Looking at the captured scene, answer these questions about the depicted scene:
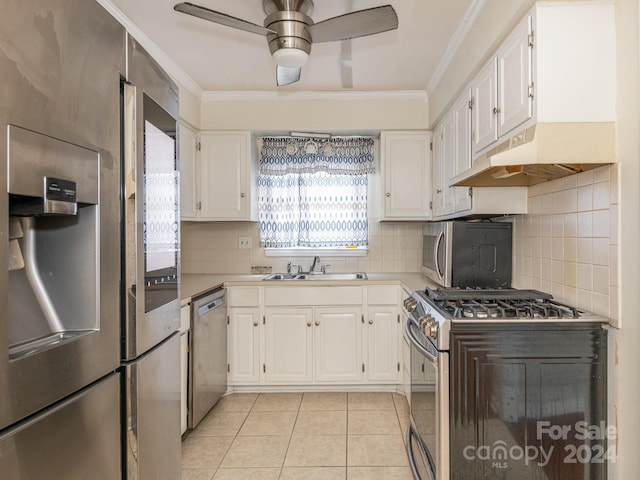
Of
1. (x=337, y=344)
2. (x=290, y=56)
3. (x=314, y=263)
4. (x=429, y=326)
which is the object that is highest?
(x=290, y=56)

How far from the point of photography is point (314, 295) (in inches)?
125

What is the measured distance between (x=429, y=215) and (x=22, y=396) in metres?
3.02

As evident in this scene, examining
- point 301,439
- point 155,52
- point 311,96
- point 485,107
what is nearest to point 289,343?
point 301,439

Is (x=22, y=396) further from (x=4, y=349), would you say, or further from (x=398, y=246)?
(x=398, y=246)

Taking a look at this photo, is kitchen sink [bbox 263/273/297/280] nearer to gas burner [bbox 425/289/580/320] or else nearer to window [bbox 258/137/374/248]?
window [bbox 258/137/374/248]

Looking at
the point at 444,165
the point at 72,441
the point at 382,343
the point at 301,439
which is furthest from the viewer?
the point at 382,343

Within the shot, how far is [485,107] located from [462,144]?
42 centimetres

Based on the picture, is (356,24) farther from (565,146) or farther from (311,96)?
(311,96)

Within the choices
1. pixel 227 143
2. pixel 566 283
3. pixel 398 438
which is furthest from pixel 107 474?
pixel 227 143

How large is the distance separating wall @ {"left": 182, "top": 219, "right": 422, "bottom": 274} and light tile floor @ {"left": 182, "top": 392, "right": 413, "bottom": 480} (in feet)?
3.77

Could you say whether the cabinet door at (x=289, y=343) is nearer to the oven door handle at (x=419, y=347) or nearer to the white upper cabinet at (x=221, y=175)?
the white upper cabinet at (x=221, y=175)

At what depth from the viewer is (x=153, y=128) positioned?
4.78 feet

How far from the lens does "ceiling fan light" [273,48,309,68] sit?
198cm

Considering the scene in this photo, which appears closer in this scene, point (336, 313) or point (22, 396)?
point (22, 396)
